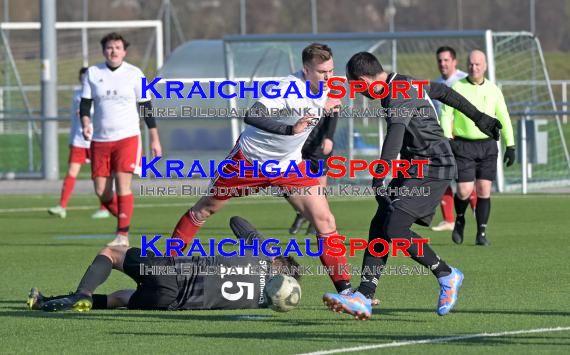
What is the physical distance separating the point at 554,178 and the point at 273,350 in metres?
17.6

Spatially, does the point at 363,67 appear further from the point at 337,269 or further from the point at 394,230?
the point at 337,269

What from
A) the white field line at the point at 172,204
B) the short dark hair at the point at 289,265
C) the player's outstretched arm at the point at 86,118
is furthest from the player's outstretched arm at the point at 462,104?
the white field line at the point at 172,204

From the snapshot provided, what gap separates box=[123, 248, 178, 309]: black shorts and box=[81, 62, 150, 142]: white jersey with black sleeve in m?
5.27

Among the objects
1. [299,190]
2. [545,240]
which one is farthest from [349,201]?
[299,190]

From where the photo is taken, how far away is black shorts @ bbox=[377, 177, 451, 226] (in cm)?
935

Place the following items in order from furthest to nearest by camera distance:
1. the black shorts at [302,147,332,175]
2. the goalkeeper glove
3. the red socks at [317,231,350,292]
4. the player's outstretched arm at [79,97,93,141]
→ the black shorts at [302,147,332,175] < the player's outstretched arm at [79,97,93,141] < the goalkeeper glove < the red socks at [317,231,350,292]

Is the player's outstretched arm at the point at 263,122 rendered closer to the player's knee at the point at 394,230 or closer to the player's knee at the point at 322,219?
the player's knee at the point at 322,219

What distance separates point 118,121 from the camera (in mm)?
14672

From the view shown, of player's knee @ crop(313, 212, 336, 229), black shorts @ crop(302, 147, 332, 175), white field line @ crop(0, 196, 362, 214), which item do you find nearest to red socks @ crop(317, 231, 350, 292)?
player's knee @ crop(313, 212, 336, 229)

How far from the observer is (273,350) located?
8016 millimetres

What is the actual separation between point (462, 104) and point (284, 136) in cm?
134

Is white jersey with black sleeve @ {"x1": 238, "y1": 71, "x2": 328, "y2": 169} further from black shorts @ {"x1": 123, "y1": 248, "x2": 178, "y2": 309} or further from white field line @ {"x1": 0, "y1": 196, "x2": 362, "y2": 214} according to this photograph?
white field line @ {"x1": 0, "y1": 196, "x2": 362, "y2": 214}

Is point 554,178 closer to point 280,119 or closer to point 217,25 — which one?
point 280,119

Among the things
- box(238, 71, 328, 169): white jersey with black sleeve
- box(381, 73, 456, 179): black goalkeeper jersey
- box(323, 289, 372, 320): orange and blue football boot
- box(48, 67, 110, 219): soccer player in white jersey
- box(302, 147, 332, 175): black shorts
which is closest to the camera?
box(323, 289, 372, 320): orange and blue football boot
